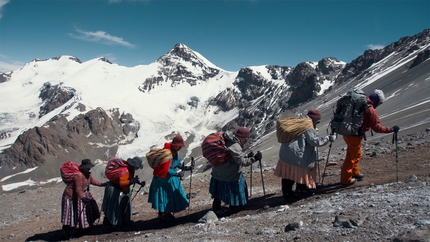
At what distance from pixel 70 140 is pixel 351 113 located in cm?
17205

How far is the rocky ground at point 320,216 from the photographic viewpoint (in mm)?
4664

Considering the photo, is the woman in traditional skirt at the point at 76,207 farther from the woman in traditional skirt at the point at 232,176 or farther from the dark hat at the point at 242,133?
the dark hat at the point at 242,133

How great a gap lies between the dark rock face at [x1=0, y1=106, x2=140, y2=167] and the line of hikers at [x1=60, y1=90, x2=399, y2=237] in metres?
156

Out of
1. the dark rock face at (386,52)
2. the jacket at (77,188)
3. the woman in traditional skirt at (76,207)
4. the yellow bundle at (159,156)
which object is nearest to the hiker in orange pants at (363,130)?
the yellow bundle at (159,156)

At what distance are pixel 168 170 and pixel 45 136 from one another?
16774cm

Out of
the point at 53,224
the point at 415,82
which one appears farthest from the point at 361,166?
the point at 415,82

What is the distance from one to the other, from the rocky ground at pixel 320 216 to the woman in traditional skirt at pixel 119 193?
284 millimetres

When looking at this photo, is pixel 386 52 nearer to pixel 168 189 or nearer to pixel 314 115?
pixel 314 115

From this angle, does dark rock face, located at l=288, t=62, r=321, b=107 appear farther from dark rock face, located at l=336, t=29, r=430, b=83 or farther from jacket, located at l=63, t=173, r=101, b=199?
jacket, located at l=63, t=173, r=101, b=199

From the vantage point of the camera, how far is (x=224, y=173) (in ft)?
24.3

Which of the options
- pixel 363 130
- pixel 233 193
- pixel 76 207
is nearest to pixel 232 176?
pixel 233 193

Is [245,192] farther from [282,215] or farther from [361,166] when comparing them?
[361,166]

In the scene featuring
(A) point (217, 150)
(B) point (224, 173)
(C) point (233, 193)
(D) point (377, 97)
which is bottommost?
(C) point (233, 193)

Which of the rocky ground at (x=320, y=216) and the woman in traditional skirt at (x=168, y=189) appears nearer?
the rocky ground at (x=320, y=216)
